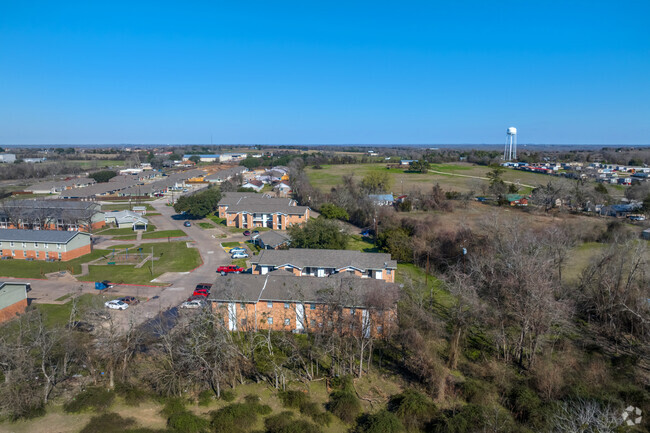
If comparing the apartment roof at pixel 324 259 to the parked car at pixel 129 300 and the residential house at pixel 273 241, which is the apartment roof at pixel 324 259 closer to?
the residential house at pixel 273 241

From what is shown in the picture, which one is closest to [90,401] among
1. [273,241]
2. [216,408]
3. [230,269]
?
[216,408]

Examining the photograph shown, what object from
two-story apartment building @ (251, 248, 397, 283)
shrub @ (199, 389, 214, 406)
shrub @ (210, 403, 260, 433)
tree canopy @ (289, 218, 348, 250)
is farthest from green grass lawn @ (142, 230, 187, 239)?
shrub @ (210, 403, 260, 433)

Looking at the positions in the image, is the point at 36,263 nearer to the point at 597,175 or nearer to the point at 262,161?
the point at 597,175

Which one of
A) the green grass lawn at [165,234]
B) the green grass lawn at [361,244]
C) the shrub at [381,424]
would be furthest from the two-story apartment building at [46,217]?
the shrub at [381,424]

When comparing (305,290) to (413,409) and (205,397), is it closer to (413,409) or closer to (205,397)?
(205,397)

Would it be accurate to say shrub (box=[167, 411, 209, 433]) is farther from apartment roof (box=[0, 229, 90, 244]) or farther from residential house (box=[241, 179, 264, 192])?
residential house (box=[241, 179, 264, 192])

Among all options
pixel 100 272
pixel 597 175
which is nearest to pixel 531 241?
pixel 100 272
